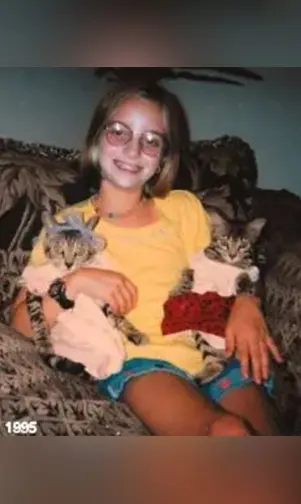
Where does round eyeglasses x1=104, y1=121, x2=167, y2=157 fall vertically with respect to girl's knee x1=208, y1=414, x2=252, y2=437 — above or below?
above

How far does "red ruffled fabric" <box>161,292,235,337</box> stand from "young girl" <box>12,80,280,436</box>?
0.01 m

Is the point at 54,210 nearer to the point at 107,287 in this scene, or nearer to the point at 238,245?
the point at 107,287

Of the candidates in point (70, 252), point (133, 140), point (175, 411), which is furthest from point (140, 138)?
point (175, 411)

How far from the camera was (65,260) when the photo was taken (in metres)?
1.35

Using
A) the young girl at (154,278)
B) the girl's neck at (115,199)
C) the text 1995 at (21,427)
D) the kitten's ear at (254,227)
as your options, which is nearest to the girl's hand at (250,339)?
the young girl at (154,278)

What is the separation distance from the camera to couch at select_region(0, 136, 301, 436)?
4.33ft

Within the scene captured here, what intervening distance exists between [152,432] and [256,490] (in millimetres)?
197

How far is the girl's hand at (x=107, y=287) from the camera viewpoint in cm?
134

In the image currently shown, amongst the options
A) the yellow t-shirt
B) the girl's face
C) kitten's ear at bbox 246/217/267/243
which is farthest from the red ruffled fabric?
the girl's face

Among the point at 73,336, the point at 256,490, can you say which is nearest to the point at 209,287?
the point at 73,336

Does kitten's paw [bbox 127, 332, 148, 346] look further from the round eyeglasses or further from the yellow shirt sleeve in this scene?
the round eyeglasses

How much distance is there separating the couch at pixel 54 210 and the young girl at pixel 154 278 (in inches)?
1.0

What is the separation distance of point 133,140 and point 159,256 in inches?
8.1
